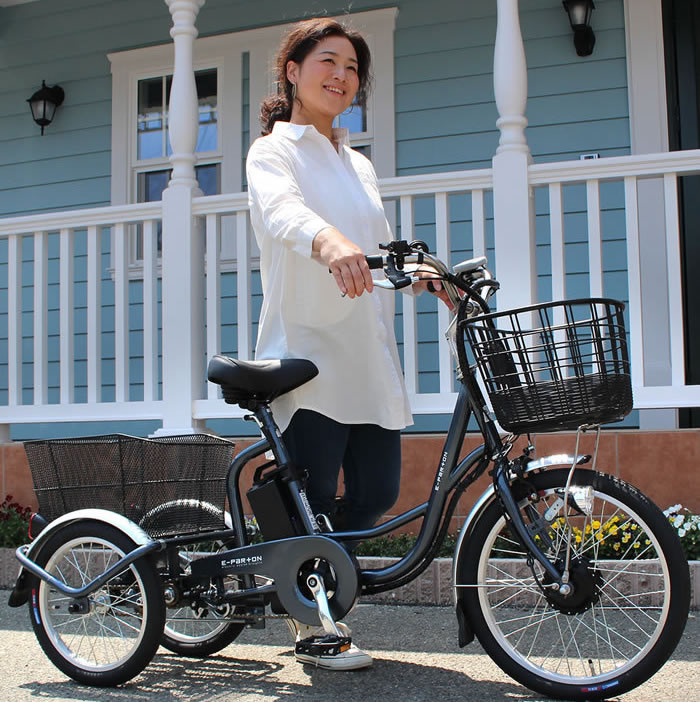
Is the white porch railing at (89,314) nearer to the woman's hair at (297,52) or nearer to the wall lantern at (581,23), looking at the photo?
the woman's hair at (297,52)

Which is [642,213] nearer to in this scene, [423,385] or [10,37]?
[423,385]

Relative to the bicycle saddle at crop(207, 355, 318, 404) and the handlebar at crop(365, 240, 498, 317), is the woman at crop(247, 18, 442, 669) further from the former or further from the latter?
the handlebar at crop(365, 240, 498, 317)

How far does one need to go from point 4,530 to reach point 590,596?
3254 mm

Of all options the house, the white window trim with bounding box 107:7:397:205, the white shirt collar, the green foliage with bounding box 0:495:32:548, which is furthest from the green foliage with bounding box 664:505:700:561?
the white window trim with bounding box 107:7:397:205

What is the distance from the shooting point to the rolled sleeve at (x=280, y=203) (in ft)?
8.16

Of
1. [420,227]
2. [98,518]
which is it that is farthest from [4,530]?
[420,227]

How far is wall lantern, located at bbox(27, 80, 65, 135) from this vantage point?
7016 mm

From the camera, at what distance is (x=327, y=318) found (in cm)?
279

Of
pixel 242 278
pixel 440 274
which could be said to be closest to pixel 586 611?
pixel 440 274

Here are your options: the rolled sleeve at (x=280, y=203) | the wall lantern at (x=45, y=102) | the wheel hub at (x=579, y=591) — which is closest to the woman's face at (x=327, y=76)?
the rolled sleeve at (x=280, y=203)

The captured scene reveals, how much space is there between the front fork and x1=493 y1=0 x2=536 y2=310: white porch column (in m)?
1.98

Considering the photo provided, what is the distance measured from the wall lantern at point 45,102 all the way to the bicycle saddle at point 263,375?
5085 mm

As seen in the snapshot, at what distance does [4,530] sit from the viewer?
15.1 ft

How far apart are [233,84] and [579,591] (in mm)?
5249
